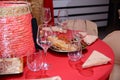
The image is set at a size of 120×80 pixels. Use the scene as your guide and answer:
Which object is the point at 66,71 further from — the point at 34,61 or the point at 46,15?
the point at 46,15

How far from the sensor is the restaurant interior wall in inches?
182

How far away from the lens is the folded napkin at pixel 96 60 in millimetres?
1288

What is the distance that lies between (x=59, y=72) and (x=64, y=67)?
7cm

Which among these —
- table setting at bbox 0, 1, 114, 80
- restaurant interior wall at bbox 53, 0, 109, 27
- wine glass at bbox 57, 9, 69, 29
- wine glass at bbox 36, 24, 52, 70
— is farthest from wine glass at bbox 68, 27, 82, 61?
restaurant interior wall at bbox 53, 0, 109, 27

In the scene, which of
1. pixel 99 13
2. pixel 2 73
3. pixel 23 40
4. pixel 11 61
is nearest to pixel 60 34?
pixel 23 40

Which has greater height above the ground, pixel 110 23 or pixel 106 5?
pixel 106 5

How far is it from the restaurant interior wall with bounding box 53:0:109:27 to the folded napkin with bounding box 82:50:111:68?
3.27m

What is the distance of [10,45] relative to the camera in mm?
1323

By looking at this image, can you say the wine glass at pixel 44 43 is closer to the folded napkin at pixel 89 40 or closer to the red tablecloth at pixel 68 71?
the red tablecloth at pixel 68 71

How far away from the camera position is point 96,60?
1326 mm

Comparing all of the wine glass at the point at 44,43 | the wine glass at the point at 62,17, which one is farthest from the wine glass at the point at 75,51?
the wine glass at the point at 62,17

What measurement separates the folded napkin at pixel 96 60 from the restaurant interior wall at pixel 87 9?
10.7 ft

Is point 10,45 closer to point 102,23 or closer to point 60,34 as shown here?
point 60,34

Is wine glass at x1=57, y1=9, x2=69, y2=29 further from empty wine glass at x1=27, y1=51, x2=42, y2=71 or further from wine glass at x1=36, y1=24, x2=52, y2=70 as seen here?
empty wine glass at x1=27, y1=51, x2=42, y2=71
